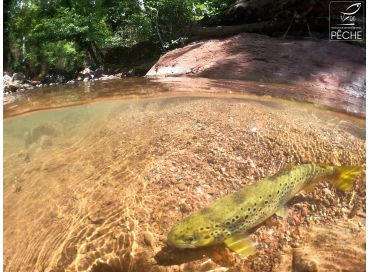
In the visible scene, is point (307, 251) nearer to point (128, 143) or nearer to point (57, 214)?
point (57, 214)

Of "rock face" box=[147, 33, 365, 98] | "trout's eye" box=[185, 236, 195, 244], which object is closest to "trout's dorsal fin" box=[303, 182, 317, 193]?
"trout's eye" box=[185, 236, 195, 244]

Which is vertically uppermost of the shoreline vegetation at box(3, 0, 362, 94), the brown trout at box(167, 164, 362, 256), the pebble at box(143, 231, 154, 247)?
the shoreline vegetation at box(3, 0, 362, 94)

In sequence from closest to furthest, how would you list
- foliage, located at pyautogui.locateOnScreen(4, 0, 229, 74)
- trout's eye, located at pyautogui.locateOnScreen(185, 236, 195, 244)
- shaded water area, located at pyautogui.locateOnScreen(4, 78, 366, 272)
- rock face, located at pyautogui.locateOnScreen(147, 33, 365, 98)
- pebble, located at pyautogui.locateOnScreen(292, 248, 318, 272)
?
pebble, located at pyautogui.locateOnScreen(292, 248, 318, 272) → trout's eye, located at pyautogui.locateOnScreen(185, 236, 195, 244) → shaded water area, located at pyautogui.locateOnScreen(4, 78, 366, 272) → rock face, located at pyautogui.locateOnScreen(147, 33, 365, 98) → foliage, located at pyautogui.locateOnScreen(4, 0, 229, 74)

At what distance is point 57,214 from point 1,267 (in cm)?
81

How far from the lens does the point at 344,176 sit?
349 cm

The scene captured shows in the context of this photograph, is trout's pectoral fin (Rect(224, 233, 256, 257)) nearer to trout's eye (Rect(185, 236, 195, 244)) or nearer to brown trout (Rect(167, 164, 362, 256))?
brown trout (Rect(167, 164, 362, 256))

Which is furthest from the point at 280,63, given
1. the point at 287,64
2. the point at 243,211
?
the point at 243,211

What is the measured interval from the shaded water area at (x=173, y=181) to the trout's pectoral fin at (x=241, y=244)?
0.27ft

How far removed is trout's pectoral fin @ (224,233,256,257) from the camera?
104 inches

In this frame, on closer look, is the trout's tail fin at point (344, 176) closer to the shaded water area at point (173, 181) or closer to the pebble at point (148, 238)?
the shaded water area at point (173, 181)

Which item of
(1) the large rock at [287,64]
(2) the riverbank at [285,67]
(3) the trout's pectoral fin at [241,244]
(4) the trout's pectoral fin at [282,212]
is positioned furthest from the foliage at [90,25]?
(3) the trout's pectoral fin at [241,244]

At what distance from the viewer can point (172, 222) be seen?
10.3 ft

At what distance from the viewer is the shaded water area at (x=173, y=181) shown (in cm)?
283

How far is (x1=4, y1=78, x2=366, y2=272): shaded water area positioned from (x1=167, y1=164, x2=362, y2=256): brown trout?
0.14 metres
